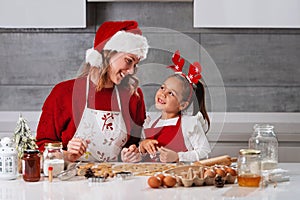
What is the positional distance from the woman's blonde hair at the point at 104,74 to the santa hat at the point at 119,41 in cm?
2

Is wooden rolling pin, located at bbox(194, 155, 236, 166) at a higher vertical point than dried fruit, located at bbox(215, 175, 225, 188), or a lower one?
higher

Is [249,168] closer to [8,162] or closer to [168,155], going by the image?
[168,155]

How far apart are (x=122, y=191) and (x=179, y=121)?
0.61 metres

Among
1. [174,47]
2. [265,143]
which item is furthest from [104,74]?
[174,47]

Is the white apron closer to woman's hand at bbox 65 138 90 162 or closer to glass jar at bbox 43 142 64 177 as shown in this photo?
woman's hand at bbox 65 138 90 162

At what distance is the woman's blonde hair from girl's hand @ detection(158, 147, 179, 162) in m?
0.36

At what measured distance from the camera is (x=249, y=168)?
69.2 inches

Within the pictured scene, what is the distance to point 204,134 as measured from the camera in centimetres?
224

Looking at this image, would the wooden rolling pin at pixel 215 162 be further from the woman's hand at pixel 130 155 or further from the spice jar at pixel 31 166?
the spice jar at pixel 31 166

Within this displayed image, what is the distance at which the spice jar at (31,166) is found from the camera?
5.91 feet

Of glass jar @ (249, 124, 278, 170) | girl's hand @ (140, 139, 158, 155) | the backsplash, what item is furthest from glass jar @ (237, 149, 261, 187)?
the backsplash

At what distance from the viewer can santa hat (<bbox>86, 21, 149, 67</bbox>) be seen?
2.31 meters

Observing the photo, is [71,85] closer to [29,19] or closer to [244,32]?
[29,19]

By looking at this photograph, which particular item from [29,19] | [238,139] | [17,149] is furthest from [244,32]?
[17,149]
